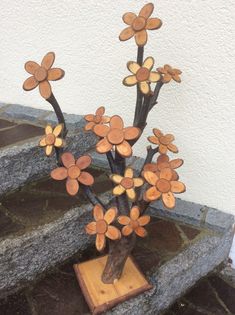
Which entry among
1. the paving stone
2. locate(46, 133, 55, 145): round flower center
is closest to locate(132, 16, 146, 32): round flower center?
locate(46, 133, 55, 145): round flower center

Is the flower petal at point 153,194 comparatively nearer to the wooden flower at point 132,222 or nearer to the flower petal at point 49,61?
the wooden flower at point 132,222

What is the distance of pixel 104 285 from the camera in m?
1.54

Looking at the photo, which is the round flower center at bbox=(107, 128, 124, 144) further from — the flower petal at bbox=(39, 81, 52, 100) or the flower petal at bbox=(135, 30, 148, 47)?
the flower petal at bbox=(135, 30, 148, 47)

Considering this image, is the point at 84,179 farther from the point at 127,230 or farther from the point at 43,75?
the point at 43,75

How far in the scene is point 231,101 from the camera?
1726 millimetres

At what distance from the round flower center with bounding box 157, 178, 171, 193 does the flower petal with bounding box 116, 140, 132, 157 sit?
0.51 ft

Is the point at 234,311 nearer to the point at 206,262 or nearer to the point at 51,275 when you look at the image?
the point at 206,262

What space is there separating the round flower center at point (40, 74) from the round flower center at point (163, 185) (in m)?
0.55

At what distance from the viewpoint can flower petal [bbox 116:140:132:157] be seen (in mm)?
1210

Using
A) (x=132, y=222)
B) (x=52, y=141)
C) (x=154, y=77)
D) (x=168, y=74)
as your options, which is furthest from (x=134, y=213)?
(x=168, y=74)

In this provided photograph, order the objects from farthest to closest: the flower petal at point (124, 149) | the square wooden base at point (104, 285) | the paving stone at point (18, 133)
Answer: the paving stone at point (18, 133) → the square wooden base at point (104, 285) → the flower petal at point (124, 149)

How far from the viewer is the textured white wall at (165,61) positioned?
1683mm

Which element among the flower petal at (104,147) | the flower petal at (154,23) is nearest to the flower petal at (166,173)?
the flower petal at (104,147)

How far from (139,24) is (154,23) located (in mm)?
56
